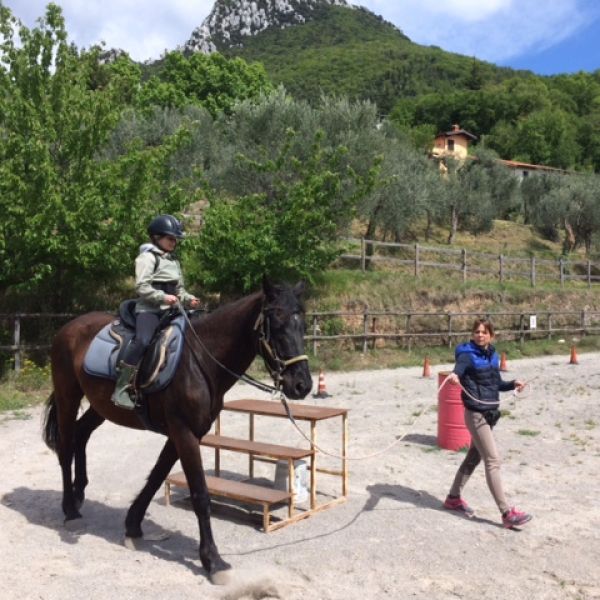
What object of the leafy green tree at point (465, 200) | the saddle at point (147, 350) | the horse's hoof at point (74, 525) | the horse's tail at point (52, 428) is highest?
the leafy green tree at point (465, 200)

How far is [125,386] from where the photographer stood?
5.05 m

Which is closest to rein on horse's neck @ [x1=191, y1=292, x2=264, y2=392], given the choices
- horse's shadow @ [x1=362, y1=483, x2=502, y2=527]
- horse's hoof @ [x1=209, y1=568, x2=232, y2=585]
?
horse's hoof @ [x1=209, y1=568, x2=232, y2=585]

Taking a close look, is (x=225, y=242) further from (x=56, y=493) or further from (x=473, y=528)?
(x=473, y=528)

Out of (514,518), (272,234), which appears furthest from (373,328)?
(514,518)

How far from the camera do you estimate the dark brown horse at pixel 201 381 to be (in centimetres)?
454

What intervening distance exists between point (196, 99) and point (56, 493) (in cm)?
4506

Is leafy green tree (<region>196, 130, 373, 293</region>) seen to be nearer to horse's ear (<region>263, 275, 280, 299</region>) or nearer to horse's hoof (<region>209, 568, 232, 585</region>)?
horse's ear (<region>263, 275, 280, 299</region>)

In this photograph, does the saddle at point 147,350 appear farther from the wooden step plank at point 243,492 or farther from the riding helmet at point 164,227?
the wooden step plank at point 243,492

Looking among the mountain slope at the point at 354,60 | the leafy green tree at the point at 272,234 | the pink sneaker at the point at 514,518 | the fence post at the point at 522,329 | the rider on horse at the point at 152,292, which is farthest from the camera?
the mountain slope at the point at 354,60

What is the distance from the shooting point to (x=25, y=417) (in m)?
10.8

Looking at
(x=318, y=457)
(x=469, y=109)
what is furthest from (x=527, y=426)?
(x=469, y=109)

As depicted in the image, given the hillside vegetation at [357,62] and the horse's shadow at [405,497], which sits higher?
the hillside vegetation at [357,62]

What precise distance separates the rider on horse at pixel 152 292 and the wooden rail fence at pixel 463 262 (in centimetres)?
1822

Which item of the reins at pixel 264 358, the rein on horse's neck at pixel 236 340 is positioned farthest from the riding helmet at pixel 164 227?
the rein on horse's neck at pixel 236 340
